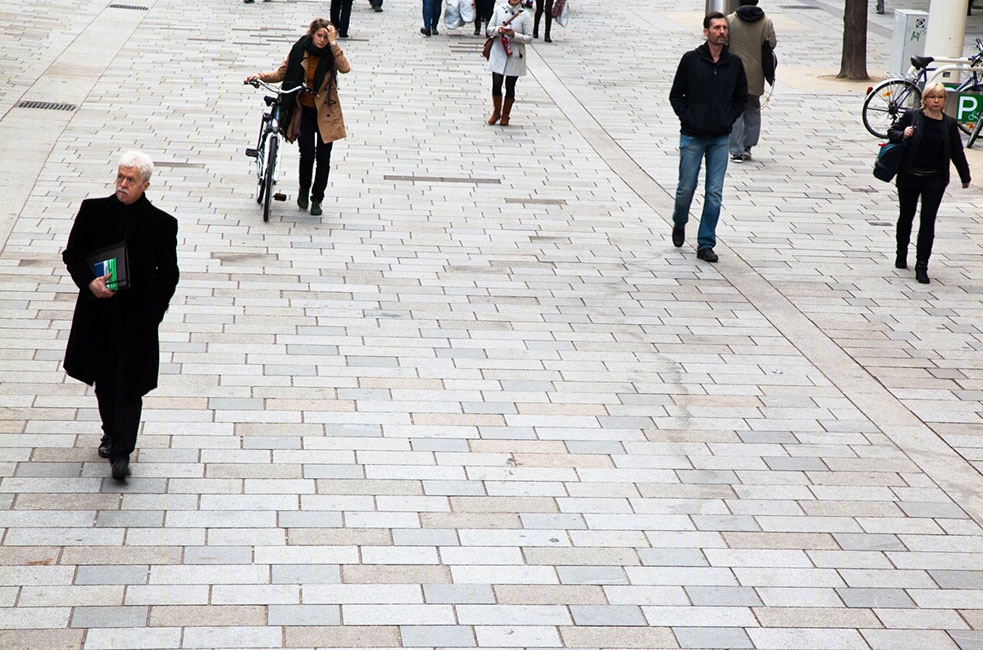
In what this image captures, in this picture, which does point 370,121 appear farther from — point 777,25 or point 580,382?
point 777,25

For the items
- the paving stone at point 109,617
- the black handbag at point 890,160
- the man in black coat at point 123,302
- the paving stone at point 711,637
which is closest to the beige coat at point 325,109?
the black handbag at point 890,160

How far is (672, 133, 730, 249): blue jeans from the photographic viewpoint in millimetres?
10172

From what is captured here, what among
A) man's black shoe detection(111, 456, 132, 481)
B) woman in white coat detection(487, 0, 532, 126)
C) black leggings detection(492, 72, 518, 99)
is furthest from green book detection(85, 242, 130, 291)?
black leggings detection(492, 72, 518, 99)

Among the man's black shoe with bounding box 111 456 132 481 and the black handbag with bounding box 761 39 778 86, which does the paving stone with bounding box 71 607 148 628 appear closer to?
the man's black shoe with bounding box 111 456 132 481

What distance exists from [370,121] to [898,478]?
10.3m

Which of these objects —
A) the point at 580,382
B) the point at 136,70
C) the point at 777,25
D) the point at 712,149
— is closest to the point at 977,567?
the point at 580,382

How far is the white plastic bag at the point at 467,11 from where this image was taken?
23.4m

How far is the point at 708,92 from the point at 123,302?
576 centimetres

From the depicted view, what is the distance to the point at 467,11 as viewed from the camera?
23.4 metres

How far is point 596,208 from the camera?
463 inches

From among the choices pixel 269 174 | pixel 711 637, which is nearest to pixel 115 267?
pixel 711 637

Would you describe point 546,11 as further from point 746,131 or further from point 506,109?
point 746,131

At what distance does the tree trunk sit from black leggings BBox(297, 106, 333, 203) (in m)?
11.0

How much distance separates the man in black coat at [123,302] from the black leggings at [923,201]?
6.22 meters
